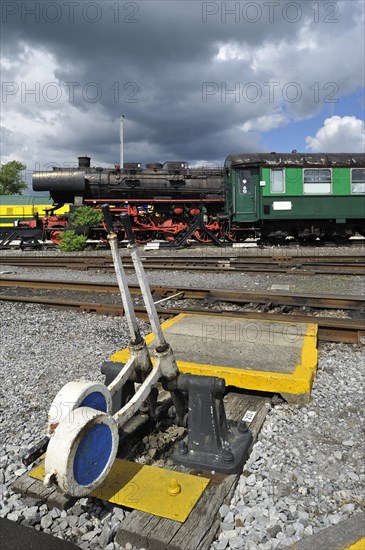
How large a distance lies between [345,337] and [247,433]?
2.68m

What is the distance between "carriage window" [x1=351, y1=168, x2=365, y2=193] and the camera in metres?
15.3

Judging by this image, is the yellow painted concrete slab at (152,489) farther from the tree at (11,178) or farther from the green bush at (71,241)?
the tree at (11,178)

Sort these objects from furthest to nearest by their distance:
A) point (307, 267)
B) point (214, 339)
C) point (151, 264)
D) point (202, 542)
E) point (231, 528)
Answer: point (151, 264), point (307, 267), point (214, 339), point (231, 528), point (202, 542)

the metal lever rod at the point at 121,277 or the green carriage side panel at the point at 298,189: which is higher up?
the green carriage side panel at the point at 298,189

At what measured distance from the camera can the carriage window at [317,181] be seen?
1520 cm

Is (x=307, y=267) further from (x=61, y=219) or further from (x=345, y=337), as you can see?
(x=61, y=219)

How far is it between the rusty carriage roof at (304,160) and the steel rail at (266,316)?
1019 centimetres

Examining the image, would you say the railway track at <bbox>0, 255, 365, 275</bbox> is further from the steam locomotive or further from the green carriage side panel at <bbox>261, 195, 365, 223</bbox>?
the steam locomotive

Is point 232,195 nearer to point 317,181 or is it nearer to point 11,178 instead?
point 317,181

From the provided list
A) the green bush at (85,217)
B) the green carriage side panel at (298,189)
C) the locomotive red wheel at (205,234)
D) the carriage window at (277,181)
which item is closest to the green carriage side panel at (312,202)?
the green carriage side panel at (298,189)

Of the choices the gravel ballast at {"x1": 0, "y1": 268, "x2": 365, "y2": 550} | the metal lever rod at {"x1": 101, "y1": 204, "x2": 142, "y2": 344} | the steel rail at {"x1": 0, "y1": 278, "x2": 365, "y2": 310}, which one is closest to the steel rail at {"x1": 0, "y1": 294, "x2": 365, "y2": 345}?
the gravel ballast at {"x1": 0, "y1": 268, "x2": 365, "y2": 550}

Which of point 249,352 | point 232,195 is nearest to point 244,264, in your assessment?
point 232,195

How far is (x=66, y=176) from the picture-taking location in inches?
678

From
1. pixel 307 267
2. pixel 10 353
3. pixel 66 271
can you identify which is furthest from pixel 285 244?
pixel 10 353
